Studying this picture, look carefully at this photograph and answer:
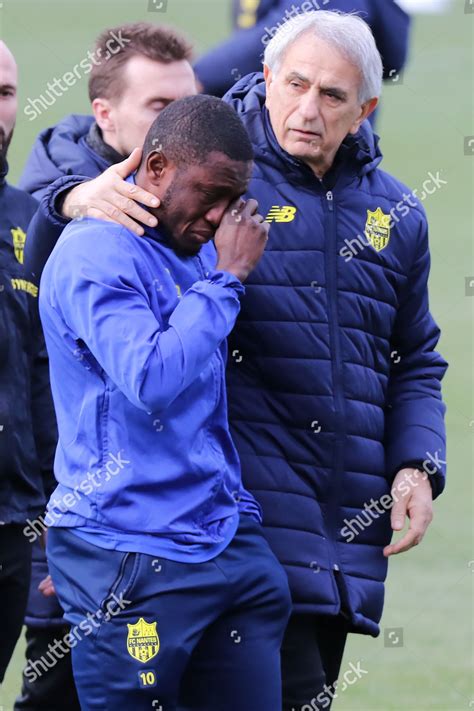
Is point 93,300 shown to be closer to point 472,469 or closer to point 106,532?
point 106,532

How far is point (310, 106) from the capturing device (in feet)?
12.6

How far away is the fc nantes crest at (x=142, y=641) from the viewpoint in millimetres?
3188

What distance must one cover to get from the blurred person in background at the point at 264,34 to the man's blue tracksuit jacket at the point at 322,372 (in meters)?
1.05

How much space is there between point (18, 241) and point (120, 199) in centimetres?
110

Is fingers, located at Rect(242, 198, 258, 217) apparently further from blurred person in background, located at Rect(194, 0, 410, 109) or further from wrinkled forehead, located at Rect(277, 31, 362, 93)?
blurred person in background, located at Rect(194, 0, 410, 109)

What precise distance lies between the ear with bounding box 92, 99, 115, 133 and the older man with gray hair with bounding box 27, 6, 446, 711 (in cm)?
107

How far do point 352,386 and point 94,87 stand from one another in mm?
1727

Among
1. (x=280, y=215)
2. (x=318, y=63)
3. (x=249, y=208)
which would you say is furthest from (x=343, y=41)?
(x=249, y=208)

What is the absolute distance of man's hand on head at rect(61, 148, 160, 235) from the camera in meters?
3.30

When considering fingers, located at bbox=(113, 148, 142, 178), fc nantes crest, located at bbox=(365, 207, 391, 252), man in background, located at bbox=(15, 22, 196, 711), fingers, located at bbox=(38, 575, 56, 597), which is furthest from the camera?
man in background, located at bbox=(15, 22, 196, 711)

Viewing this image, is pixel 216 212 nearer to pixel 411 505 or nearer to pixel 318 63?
pixel 318 63

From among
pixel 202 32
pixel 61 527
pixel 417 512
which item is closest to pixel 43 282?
pixel 61 527

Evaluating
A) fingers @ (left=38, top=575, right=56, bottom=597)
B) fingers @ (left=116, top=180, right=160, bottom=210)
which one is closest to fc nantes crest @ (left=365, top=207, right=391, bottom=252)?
fingers @ (left=116, top=180, right=160, bottom=210)

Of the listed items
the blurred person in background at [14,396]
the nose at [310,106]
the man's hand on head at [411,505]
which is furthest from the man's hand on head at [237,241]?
the blurred person in background at [14,396]
